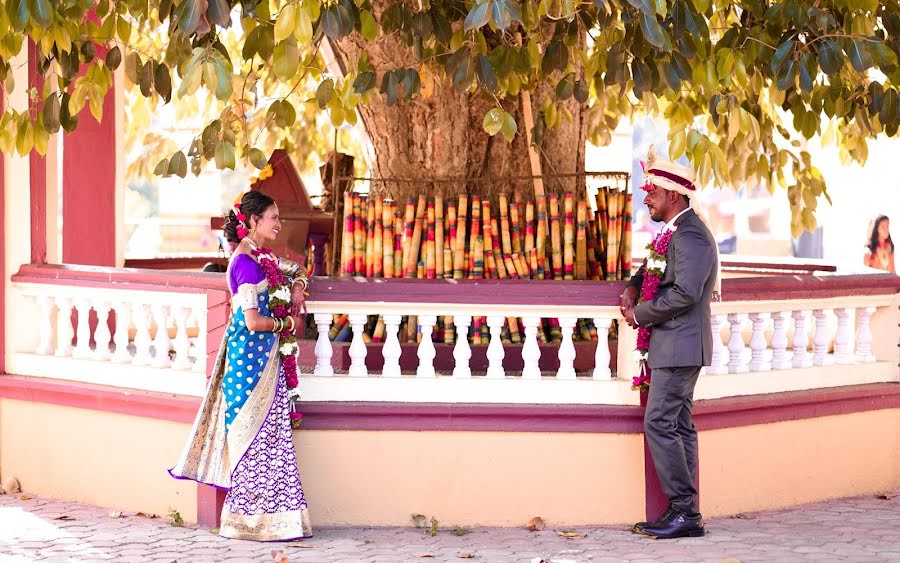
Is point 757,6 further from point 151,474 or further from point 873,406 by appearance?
point 151,474

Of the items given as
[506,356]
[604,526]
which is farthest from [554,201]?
[604,526]

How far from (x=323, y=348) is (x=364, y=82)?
1.44 meters

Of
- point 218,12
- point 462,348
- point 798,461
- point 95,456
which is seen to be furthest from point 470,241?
point 218,12

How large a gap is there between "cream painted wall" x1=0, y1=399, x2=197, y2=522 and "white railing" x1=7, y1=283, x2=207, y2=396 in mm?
214

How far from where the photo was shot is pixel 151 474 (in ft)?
21.2

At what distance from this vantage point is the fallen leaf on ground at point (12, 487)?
277 inches

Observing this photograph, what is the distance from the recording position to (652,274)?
5902 mm

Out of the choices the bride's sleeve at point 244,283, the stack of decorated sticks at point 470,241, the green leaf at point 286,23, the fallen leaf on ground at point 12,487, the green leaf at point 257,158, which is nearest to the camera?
the green leaf at point 286,23

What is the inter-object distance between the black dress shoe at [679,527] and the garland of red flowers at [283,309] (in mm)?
1910

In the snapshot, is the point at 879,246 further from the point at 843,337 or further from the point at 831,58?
the point at 831,58

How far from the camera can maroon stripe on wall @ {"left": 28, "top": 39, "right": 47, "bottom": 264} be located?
709cm

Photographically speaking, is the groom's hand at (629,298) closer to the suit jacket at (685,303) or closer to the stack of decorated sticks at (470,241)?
the suit jacket at (685,303)

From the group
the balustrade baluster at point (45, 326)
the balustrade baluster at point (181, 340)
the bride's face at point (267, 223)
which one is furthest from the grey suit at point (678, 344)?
the balustrade baluster at point (45, 326)

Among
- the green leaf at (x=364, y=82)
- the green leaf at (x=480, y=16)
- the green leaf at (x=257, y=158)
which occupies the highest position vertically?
the green leaf at (x=480, y=16)
